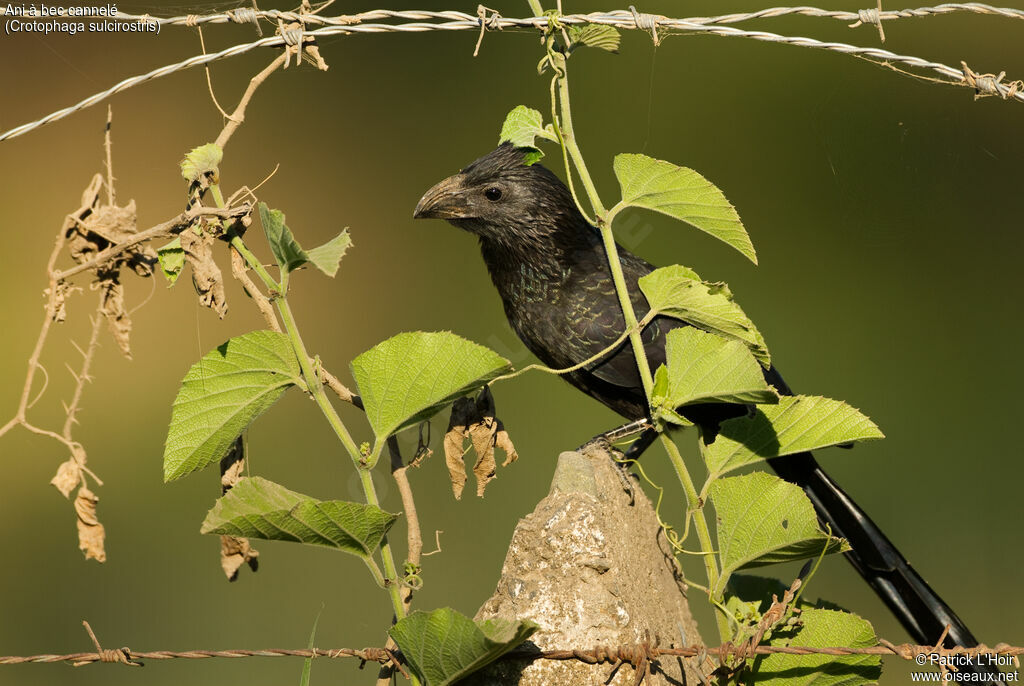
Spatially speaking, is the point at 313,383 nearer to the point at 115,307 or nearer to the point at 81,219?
the point at 115,307

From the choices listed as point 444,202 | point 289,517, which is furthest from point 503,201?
point 289,517

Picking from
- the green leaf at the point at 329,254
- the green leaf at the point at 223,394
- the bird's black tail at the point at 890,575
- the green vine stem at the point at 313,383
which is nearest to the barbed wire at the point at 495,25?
the green vine stem at the point at 313,383

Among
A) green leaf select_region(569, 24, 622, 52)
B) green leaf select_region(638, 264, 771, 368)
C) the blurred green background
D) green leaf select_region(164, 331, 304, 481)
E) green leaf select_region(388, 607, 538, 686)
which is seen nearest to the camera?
green leaf select_region(388, 607, 538, 686)

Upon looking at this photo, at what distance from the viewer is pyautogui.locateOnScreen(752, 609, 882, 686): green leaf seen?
5.94 feet

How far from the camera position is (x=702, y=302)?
181 cm

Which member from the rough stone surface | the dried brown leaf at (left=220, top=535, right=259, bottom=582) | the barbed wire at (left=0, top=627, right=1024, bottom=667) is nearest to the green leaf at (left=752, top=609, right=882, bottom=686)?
the barbed wire at (left=0, top=627, right=1024, bottom=667)

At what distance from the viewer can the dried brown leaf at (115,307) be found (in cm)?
174

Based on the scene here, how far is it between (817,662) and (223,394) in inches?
Result: 45.3

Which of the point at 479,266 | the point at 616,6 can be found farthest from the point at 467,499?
the point at 616,6

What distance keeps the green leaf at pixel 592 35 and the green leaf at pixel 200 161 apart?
686 millimetres

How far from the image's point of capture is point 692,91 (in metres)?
7.38

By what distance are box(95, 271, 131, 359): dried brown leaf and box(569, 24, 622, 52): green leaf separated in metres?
0.94

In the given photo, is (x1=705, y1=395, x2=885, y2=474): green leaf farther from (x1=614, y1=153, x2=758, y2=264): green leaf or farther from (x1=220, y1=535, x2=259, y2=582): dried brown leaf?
(x1=220, y1=535, x2=259, y2=582): dried brown leaf

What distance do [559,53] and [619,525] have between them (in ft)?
2.91
